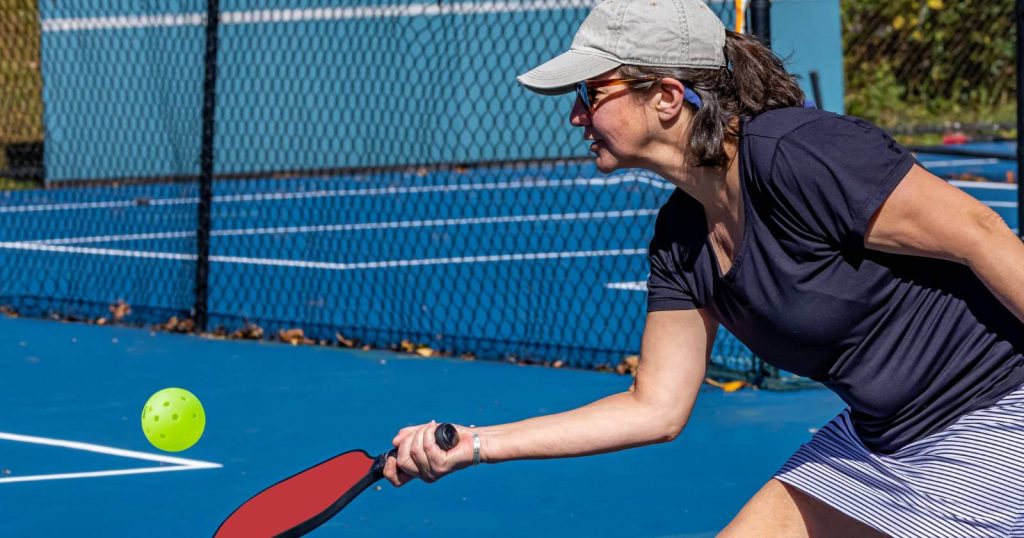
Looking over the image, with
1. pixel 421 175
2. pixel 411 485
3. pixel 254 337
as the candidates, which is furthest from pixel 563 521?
pixel 421 175

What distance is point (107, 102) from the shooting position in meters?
17.2

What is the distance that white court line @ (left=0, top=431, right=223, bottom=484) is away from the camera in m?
5.73

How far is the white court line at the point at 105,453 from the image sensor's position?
5727 millimetres

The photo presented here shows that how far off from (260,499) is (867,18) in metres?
19.8

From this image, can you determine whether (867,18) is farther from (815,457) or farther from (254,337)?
(815,457)

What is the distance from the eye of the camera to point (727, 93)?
2.89 m

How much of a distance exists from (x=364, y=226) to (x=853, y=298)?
34.6 feet

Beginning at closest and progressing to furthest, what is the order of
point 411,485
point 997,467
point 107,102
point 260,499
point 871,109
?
1. point 997,467
2. point 260,499
3. point 411,485
4. point 107,102
5. point 871,109

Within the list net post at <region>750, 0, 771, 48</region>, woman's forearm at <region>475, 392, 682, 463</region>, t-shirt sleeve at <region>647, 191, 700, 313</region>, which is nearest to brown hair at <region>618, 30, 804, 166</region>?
t-shirt sleeve at <region>647, 191, 700, 313</region>

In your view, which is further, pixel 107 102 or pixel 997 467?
pixel 107 102

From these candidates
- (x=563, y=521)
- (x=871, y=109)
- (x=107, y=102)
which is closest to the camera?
(x=563, y=521)

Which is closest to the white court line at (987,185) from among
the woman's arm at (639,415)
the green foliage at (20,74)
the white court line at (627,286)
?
the white court line at (627,286)

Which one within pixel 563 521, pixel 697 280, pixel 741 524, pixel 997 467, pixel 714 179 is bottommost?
pixel 563 521

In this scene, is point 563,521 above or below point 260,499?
below
